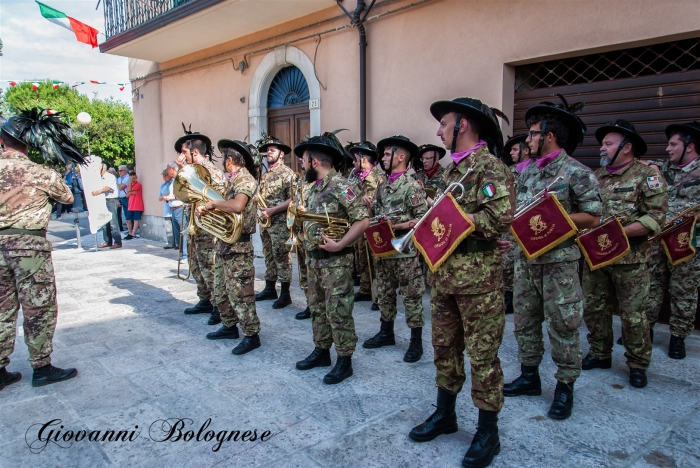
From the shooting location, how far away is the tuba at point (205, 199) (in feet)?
16.0

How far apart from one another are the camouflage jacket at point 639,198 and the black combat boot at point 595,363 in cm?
93

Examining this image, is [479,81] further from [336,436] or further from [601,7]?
[336,436]

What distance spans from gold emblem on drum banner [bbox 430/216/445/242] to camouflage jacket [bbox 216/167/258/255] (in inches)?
93.1

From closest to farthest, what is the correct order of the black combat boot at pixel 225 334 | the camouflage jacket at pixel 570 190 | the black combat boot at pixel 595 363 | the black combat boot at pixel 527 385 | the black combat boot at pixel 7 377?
the camouflage jacket at pixel 570 190 < the black combat boot at pixel 527 385 < the black combat boot at pixel 7 377 < the black combat boot at pixel 595 363 < the black combat boot at pixel 225 334

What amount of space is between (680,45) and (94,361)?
6.99m

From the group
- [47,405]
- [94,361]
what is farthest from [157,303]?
[47,405]

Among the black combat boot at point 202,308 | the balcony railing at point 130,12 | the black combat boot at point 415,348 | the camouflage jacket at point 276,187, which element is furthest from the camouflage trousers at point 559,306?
the balcony railing at point 130,12

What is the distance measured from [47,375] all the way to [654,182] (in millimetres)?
5275

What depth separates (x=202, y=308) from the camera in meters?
6.50

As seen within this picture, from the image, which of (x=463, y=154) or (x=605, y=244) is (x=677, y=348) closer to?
(x=605, y=244)

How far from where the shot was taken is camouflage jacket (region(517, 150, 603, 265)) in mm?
3504

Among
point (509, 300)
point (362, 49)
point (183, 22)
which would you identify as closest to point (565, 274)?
point (509, 300)

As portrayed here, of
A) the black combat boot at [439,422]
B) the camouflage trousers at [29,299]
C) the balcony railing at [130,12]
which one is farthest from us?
the balcony railing at [130,12]

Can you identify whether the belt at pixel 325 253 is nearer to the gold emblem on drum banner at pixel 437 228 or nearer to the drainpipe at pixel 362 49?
the gold emblem on drum banner at pixel 437 228
